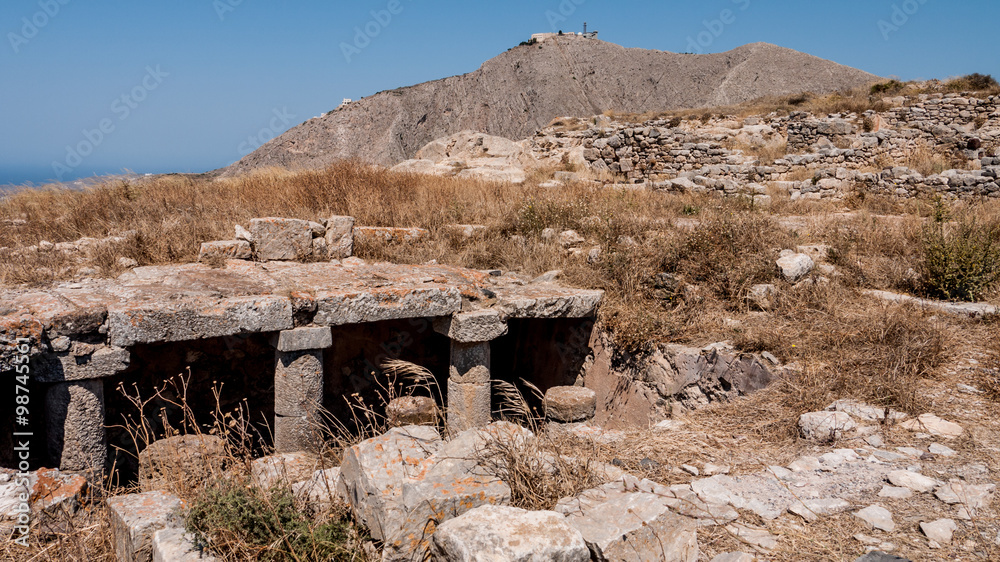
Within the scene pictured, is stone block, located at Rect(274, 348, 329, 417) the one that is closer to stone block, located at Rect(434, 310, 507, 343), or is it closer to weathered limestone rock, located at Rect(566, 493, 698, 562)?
stone block, located at Rect(434, 310, 507, 343)

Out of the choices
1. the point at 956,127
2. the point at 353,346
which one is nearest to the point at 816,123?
the point at 956,127

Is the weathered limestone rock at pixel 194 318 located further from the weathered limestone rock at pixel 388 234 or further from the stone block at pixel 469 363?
→ the weathered limestone rock at pixel 388 234

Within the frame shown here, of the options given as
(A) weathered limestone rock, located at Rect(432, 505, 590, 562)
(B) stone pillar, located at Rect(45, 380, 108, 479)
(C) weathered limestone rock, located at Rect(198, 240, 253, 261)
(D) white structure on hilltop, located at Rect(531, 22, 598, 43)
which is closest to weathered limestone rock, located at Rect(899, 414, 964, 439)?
(A) weathered limestone rock, located at Rect(432, 505, 590, 562)

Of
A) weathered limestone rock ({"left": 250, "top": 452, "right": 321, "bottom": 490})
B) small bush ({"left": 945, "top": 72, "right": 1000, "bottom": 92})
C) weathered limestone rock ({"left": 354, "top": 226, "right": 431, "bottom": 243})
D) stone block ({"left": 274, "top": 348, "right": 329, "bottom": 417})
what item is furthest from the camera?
small bush ({"left": 945, "top": 72, "right": 1000, "bottom": 92})

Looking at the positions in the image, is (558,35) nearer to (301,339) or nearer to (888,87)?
(888,87)

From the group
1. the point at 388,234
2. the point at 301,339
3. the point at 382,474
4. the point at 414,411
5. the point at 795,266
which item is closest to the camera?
the point at 382,474

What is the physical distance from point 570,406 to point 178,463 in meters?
3.48

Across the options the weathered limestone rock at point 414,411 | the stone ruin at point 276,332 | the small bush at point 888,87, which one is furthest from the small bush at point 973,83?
the weathered limestone rock at point 414,411

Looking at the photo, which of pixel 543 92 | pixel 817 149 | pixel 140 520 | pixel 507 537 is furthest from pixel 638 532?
pixel 543 92

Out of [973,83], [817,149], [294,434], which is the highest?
[973,83]

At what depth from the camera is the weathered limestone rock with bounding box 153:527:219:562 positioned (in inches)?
124

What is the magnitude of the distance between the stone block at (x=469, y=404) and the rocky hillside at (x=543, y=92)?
89.0ft

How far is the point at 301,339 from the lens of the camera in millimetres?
5211

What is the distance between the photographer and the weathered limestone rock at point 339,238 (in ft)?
23.2
